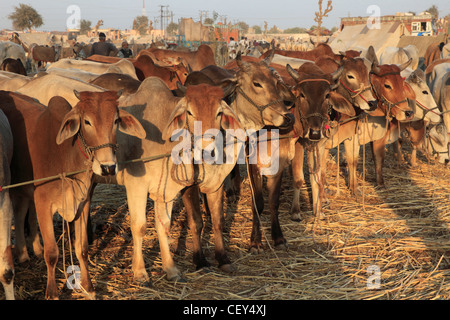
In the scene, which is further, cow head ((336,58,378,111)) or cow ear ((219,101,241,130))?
cow head ((336,58,378,111))

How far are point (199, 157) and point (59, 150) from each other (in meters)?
1.24

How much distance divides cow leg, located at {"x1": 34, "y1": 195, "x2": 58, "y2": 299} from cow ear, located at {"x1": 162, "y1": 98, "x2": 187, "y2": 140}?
1198 mm

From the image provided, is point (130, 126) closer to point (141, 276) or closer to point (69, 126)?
point (69, 126)

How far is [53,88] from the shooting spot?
5809 mm

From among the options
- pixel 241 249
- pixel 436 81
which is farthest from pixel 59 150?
pixel 436 81

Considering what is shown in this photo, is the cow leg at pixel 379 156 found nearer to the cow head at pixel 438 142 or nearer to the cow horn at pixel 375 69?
the cow head at pixel 438 142

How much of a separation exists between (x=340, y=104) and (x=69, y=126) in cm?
369

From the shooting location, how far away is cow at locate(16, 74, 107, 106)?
Answer: 224 inches

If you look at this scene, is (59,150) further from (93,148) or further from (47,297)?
(47,297)

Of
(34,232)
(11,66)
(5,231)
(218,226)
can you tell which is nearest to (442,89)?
(218,226)

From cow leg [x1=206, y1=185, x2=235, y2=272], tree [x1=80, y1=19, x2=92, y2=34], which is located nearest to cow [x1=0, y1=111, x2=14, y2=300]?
cow leg [x1=206, y1=185, x2=235, y2=272]

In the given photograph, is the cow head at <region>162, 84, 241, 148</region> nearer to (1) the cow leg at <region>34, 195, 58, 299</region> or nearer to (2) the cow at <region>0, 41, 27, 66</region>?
(1) the cow leg at <region>34, 195, 58, 299</region>

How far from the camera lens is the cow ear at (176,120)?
4.67 metres

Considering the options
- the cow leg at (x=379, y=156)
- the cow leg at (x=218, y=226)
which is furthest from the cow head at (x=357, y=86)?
the cow leg at (x=218, y=226)
